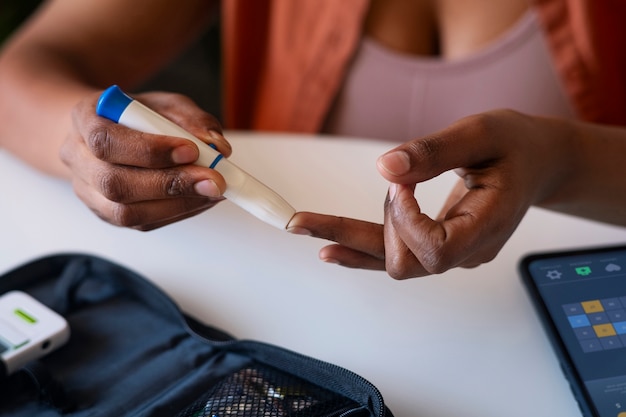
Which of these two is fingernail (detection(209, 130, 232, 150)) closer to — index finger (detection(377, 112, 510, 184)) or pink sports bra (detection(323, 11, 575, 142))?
index finger (detection(377, 112, 510, 184))

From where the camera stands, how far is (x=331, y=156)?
0.62m

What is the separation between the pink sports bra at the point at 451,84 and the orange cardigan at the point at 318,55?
2 centimetres

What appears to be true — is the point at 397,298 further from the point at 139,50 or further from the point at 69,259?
the point at 139,50

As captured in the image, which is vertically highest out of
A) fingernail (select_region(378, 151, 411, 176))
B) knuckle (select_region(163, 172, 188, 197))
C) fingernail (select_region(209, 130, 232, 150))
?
fingernail (select_region(209, 130, 232, 150))

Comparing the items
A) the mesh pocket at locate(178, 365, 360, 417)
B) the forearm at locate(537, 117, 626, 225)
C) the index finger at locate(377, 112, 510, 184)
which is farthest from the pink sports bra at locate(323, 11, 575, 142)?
the mesh pocket at locate(178, 365, 360, 417)

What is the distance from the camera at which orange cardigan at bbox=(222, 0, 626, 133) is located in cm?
64

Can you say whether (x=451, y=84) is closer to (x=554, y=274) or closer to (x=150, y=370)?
(x=554, y=274)


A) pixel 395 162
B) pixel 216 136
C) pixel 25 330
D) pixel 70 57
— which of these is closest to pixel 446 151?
pixel 395 162

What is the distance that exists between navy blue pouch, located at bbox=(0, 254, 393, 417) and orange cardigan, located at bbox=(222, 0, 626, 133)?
319 millimetres

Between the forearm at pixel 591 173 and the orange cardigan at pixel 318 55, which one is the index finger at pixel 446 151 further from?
the orange cardigan at pixel 318 55

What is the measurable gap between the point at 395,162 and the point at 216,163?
104 millimetres

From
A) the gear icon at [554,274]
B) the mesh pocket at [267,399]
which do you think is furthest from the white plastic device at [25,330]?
the gear icon at [554,274]

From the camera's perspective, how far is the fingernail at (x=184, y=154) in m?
0.39

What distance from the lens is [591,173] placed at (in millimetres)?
497
